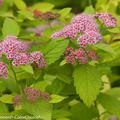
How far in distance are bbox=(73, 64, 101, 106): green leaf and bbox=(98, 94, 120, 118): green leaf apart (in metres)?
0.27

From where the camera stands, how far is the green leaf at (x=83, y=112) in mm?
1664

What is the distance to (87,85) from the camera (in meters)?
1.28

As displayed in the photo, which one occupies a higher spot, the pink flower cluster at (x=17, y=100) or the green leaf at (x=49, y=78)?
the green leaf at (x=49, y=78)

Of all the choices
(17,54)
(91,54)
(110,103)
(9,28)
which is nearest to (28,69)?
(17,54)

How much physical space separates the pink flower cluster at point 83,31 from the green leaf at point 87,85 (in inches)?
6.1

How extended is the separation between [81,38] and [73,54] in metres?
0.09

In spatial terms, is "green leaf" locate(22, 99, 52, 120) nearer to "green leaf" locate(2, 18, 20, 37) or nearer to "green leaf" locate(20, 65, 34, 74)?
"green leaf" locate(20, 65, 34, 74)

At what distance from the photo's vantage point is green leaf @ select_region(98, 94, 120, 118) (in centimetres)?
151

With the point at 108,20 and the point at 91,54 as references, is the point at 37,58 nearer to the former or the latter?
the point at 91,54

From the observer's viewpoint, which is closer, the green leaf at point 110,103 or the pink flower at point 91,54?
the pink flower at point 91,54

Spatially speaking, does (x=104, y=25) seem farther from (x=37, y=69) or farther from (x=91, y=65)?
(x=37, y=69)

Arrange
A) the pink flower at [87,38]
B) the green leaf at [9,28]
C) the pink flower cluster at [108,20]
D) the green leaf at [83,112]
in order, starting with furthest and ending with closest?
1. the green leaf at [83,112]
2. the green leaf at [9,28]
3. the pink flower cluster at [108,20]
4. the pink flower at [87,38]

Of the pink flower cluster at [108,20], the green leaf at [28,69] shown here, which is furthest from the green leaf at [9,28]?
the pink flower cluster at [108,20]

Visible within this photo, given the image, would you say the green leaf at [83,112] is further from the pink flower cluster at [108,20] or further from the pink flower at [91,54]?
the pink flower cluster at [108,20]
